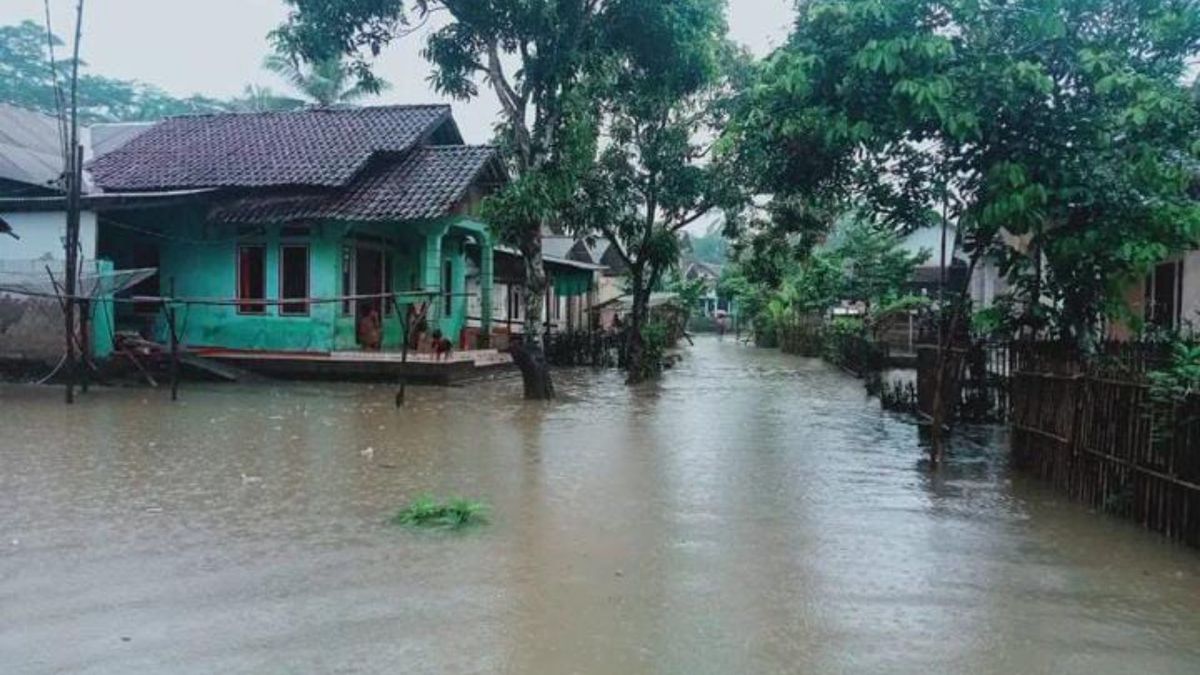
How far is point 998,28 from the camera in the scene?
809 cm

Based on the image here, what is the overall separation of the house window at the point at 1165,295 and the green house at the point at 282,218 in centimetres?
1070

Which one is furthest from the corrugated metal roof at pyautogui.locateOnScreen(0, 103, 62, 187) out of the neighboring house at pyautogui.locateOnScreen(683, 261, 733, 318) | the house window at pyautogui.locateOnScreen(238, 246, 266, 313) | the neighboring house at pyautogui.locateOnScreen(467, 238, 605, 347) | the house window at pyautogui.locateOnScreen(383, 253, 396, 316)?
the neighboring house at pyautogui.locateOnScreen(683, 261, 733, 318)

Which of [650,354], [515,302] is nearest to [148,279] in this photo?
[650,354]

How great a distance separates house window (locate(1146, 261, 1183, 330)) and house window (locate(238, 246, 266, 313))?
1529 centimetres

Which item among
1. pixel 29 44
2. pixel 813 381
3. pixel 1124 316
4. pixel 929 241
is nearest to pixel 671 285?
pixel 929 241

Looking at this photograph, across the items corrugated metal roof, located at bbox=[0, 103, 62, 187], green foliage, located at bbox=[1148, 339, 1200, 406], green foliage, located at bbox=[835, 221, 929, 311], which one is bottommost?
green foliage, located at bbox=[1148, 339, 1200, 406]

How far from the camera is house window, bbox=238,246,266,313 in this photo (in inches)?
737

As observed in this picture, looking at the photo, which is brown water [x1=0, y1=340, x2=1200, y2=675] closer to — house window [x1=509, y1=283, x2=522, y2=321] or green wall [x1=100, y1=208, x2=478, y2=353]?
green wall [x1=100, y1=208, x2=478, y2=353]

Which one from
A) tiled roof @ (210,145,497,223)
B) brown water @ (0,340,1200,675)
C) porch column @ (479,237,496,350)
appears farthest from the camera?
porch column @ (479,237,496,350)

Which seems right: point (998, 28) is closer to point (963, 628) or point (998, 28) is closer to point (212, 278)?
point (963, 628)

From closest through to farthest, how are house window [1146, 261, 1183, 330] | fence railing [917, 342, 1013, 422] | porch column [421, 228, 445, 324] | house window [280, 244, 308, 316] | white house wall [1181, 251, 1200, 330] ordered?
white house wall [1181, 251, 1200, 330]
house window [1146, 261, 1183, 330]
fence railing [917, 342, 1013, 422]
house window [280, 244, 308, 316]
porch column [421, 228, 445, 324]

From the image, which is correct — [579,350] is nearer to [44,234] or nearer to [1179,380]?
[44,234]

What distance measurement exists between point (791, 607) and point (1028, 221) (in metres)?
4.64

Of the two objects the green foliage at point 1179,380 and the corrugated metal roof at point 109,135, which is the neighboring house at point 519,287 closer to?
the corrugated metal roof at point 109,135
